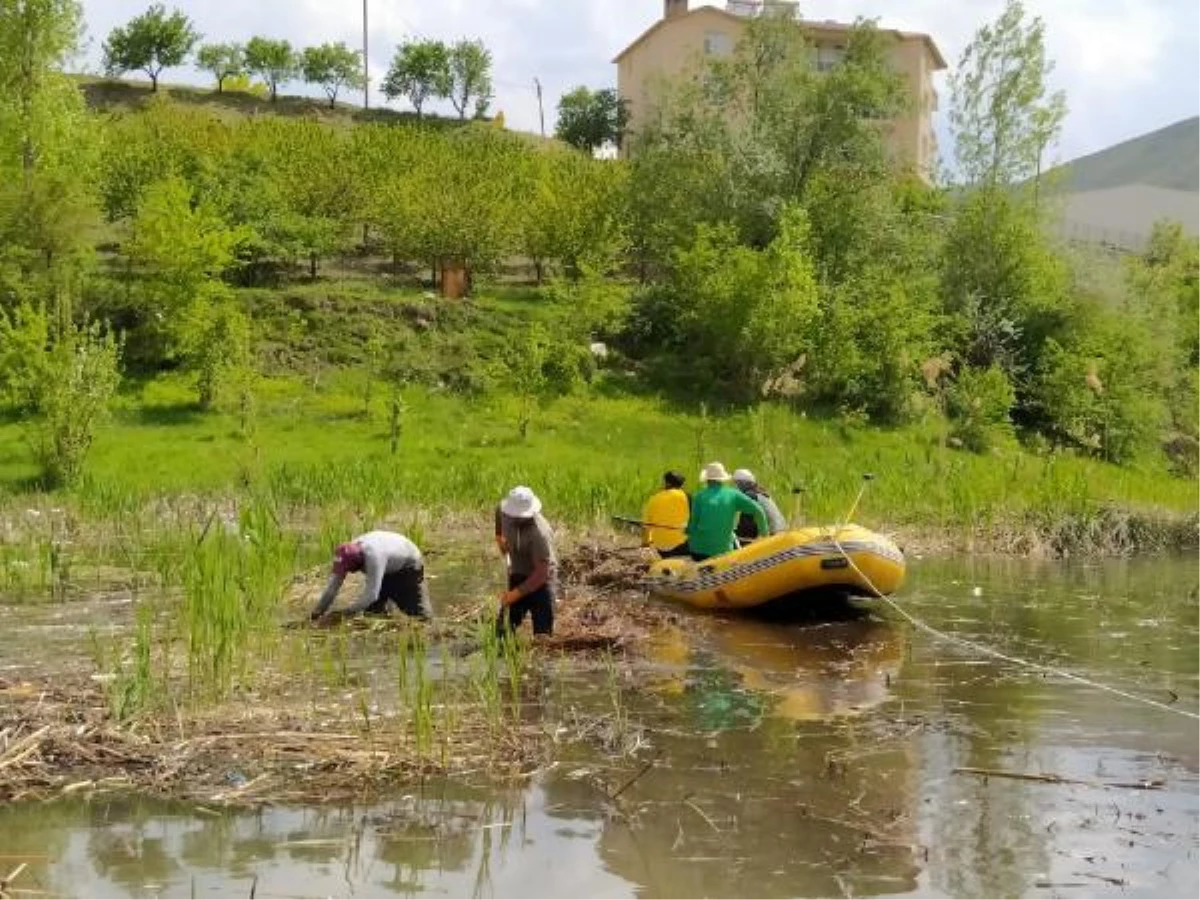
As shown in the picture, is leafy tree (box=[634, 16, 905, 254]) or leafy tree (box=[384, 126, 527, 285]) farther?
leafy tree (box=[634, 16, 905, 254])

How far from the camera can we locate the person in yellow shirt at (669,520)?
16.0 meters

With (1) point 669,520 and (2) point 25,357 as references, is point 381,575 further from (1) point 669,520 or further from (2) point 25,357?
(2) point 25,357

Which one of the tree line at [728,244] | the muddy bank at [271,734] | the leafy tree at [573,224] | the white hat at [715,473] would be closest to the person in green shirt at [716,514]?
the white hat at [715,473]

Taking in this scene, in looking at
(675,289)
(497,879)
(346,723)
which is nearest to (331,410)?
(675,289)

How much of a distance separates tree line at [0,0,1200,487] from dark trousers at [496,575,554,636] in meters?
19.6

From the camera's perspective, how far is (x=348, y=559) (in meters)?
11.9

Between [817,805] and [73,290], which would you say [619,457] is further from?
[817,805]

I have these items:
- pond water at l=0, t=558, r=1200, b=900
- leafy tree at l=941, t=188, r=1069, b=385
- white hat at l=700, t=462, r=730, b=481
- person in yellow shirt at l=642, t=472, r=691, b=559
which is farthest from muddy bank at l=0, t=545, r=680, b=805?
leafy tree at l=941, t=188, r=1069, b=385

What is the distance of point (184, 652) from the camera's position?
1069 cm

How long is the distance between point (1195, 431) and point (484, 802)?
118 feet

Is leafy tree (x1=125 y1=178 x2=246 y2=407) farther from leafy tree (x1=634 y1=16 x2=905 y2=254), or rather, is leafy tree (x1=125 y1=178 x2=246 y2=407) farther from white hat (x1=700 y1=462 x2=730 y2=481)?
white hat (x1=700 y1=462 x2=730 y2=481)

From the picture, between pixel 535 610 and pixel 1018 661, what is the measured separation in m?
4.36

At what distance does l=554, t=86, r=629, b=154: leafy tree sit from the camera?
64.3m

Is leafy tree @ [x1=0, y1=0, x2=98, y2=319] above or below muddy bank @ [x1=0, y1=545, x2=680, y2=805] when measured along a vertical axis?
above
